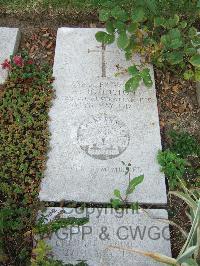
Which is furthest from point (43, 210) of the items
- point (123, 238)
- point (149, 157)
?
point (149, 157)

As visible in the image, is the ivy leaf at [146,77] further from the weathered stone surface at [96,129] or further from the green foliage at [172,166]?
the green foliage at [172,166]

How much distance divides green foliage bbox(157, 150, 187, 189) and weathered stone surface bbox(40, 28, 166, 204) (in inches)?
2.6

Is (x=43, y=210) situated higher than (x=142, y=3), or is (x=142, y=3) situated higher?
(x=142, y=3)

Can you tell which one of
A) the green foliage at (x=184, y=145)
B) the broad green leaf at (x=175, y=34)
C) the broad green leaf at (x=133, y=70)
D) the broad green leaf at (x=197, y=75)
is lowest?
the green foliage at (x=184, y=145)

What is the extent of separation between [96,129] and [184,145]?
784mm

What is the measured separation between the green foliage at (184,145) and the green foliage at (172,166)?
11 cm

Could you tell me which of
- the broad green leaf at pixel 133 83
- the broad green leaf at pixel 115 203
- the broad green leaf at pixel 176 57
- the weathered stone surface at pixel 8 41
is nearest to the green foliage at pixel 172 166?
the broad green leaf at pixel 115 203

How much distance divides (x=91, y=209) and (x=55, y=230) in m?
0.40

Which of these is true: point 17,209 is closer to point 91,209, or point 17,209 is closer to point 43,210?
point 43,210

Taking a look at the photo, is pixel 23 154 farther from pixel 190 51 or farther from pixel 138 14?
pixel 190 51

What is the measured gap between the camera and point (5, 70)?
167 inches

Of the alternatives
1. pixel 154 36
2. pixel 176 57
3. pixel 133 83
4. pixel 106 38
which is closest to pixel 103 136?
pixel 133 83

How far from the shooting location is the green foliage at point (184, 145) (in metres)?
3.80

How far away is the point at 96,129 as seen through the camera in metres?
3.90
